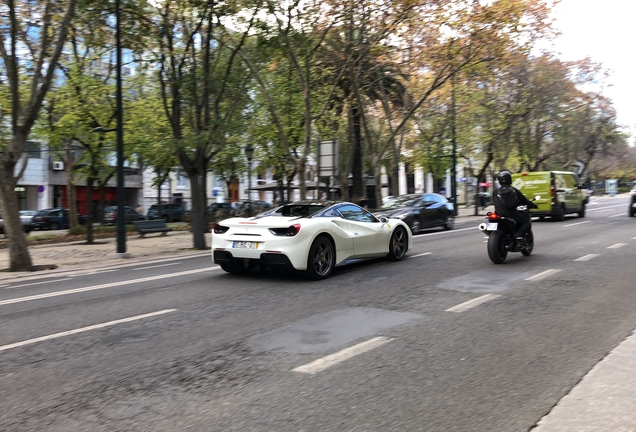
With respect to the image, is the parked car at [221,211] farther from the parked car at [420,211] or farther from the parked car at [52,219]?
the parked car at [420,211]

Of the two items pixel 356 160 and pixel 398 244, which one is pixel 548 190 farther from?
pixel 398 244

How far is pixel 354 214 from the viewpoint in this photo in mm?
10977

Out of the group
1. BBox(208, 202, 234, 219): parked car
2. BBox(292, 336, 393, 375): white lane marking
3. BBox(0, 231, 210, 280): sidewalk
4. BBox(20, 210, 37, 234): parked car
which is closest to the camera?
BBox(292, 336, 393, 375): white lane marking

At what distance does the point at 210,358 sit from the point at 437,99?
29263mm

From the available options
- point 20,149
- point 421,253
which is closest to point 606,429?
point 421,253

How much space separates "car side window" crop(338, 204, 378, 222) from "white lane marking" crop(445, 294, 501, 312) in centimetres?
338

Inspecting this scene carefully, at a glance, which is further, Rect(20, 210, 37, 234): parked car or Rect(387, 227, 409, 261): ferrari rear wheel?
Rect(20, 210, 37, 234): parked car

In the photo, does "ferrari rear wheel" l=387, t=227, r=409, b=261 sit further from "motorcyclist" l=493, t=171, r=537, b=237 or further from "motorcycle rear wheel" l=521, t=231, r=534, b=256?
"motorcycle rear wheel" l=521, t=231, r=534, b=256

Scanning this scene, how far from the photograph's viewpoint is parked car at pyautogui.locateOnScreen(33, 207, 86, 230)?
117 feet

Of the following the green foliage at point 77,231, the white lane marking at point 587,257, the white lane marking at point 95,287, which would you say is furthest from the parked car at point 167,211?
the white lane marking at point 587,257

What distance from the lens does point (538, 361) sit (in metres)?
5.03

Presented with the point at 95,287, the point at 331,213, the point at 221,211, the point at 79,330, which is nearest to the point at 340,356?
the point at 79,330

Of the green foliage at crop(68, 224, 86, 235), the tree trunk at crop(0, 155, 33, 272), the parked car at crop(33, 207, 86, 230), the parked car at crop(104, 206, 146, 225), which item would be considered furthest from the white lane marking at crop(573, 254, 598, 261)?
the parked car at crop(33, 207, 86, 230)

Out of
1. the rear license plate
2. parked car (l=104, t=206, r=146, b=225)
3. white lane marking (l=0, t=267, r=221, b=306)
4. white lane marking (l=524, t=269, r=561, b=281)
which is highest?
parked car (l=104, t=206, r=146, b=225)
